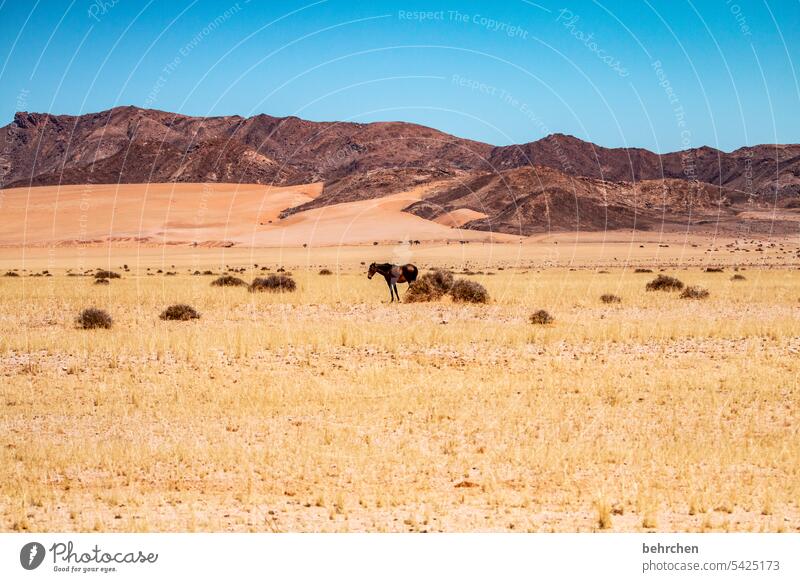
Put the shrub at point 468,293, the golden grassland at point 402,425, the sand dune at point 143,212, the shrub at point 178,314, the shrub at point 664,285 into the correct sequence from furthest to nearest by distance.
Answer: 1. the sand dune at point 143,212
2. the shrub at point 664,285
3. the shrub at point 468,293
4. the shrub at point 178,314
5. the golden grassland at point 402,425

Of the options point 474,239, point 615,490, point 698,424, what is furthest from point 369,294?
point 474,239

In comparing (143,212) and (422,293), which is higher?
(143,212)

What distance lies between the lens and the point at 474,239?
100938mm

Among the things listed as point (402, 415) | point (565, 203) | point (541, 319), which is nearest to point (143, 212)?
point (565, 203)

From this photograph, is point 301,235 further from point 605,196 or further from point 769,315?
point 769,315

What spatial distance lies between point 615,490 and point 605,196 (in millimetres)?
124600

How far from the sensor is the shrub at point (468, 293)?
105 feet

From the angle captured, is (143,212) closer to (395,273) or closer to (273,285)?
(273,285)

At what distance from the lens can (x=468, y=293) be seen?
32188mm

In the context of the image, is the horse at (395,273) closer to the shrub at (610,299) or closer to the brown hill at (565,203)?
the shrub at (610,299)
